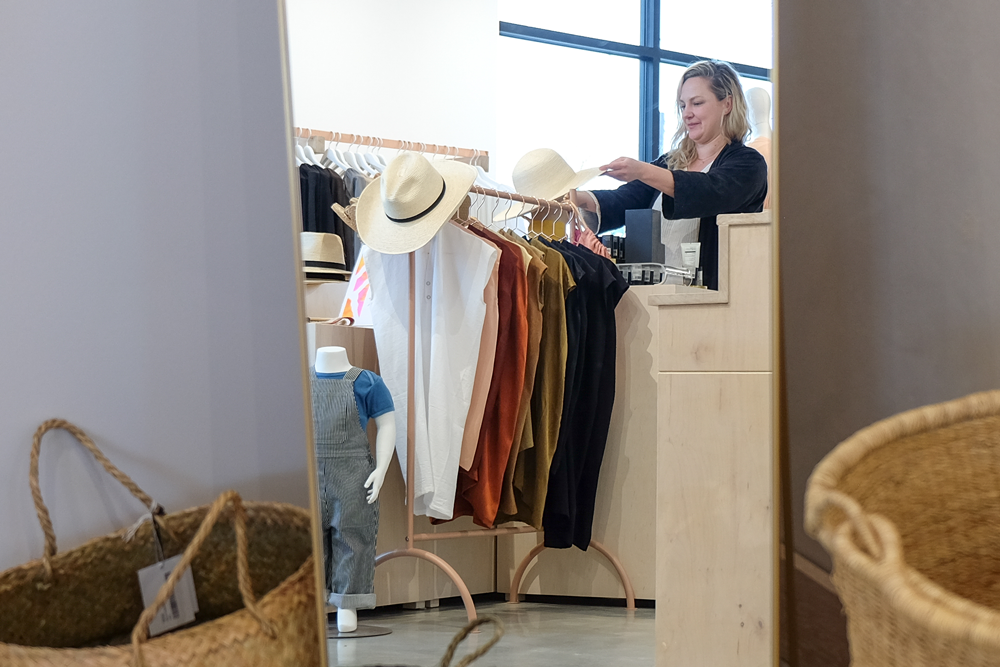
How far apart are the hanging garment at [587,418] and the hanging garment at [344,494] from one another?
277 millimetres

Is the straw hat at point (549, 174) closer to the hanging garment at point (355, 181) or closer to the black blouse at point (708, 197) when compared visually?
the black blouse at point (708, 197)

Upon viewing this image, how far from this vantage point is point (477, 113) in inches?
44.1

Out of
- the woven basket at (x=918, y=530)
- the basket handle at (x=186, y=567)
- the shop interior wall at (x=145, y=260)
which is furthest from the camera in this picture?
the shop interior wall at (x=145, y=260)

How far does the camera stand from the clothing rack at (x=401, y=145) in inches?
43.9

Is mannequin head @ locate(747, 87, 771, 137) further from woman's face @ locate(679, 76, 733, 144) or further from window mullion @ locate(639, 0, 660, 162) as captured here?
window mullion @ locate(639, 0, 660, 162)

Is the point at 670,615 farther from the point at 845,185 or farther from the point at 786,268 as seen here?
the point at 845,185

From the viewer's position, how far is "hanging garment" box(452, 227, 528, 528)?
111cm

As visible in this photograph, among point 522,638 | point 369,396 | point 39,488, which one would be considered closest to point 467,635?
Result: point 522,638

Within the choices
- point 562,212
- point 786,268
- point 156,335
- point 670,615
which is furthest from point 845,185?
point 156,335

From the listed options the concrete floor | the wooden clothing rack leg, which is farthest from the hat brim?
the concrete floor

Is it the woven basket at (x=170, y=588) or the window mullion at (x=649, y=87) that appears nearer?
the woven basket at (x=170, y=588)

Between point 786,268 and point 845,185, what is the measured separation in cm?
15

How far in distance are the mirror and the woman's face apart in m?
0.02

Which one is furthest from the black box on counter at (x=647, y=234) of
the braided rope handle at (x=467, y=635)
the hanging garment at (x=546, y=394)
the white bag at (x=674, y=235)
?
the braided rope handle at (x=467, y=635)
